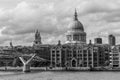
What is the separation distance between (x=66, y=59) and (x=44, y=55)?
18.3m

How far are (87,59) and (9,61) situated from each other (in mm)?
38909

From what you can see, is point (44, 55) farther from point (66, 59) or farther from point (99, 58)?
point (99, 58)

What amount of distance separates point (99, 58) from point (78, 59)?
397 inches

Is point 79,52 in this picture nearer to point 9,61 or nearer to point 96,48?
point 96,48

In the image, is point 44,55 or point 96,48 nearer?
point 96,48

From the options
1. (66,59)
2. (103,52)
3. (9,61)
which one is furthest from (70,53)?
(9,61)

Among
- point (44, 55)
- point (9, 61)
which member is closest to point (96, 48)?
point (44, 55)

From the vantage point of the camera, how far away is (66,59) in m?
176

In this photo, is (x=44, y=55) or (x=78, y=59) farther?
(x=44, y=55)

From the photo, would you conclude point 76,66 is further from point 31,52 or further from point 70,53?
point 31,52

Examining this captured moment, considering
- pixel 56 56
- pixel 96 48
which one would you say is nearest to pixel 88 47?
pixel 96 48

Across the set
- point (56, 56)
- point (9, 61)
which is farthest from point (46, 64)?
point (9, 61)

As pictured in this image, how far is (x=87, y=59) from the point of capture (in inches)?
6767

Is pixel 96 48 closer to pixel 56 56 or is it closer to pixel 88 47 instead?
pixel 88 47
